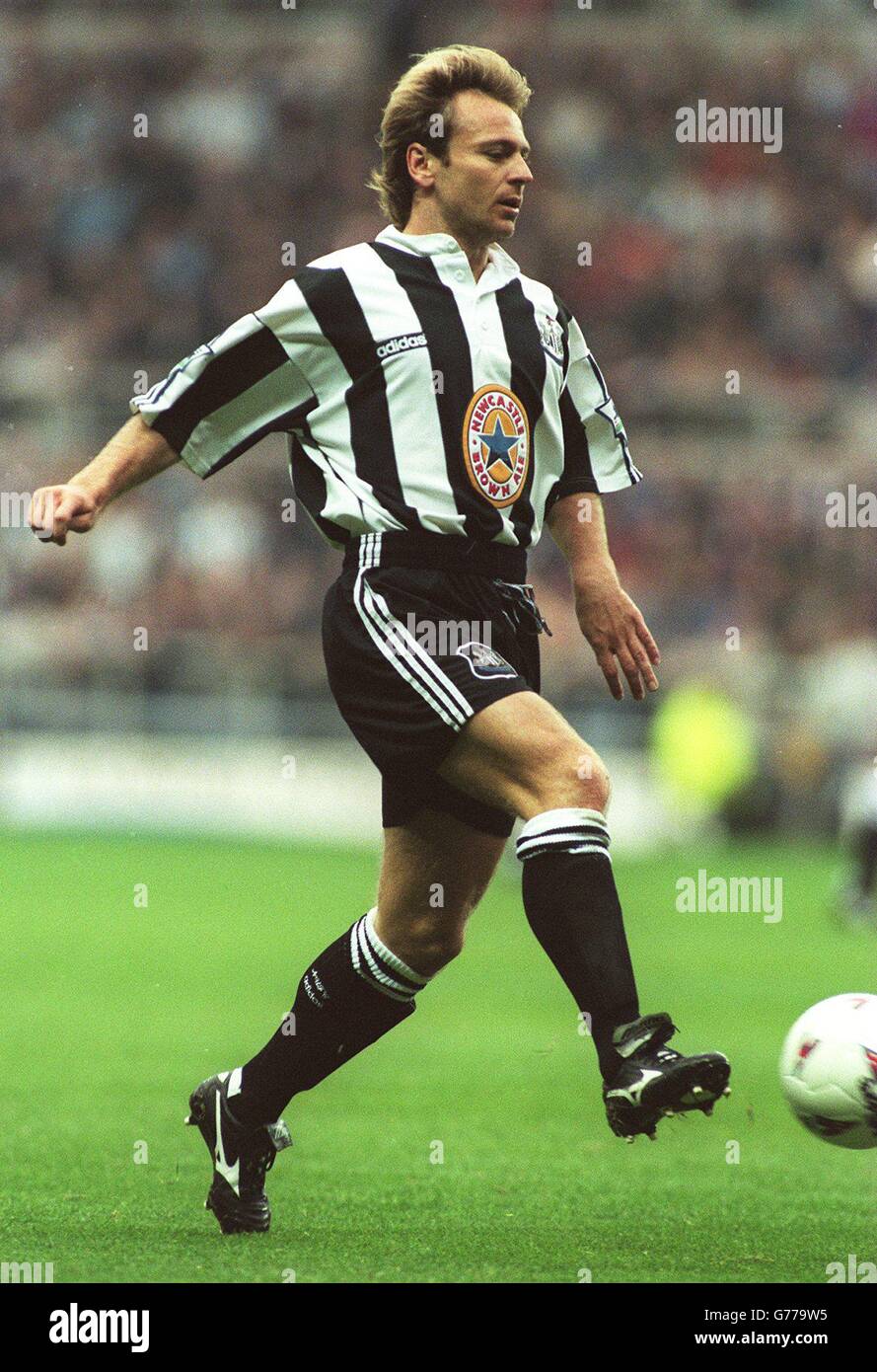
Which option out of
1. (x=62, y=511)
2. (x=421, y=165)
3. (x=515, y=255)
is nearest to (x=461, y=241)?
(x=421, y=165)

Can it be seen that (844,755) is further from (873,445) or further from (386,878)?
(386,878)

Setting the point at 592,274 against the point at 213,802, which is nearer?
the point at 213,802

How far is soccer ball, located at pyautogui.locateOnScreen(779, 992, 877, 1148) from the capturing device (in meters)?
4.28

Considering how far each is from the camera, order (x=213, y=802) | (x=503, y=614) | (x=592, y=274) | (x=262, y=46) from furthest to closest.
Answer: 1. (x=262, y=46)
2. (x=592, y=274)
3. (x=213, y=802)
4. (x=503, y=614)

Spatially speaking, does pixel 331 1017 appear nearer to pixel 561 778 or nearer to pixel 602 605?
pixel 561 778

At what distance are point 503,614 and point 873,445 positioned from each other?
15.4 m

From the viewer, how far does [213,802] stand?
1742cm

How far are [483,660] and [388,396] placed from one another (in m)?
0.59

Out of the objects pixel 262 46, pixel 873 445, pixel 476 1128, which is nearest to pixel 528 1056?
pixel 476 1128

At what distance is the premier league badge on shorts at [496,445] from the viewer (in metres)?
4.28

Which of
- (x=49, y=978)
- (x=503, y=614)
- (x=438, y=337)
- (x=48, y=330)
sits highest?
(x=48, y=330)

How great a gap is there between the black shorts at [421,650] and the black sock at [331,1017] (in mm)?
349

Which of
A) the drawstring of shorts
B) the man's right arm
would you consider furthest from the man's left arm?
the man's right arm

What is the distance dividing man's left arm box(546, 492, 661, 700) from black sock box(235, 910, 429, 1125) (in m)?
0.76
